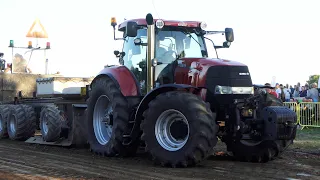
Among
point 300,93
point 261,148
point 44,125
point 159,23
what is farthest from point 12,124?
point 300,93

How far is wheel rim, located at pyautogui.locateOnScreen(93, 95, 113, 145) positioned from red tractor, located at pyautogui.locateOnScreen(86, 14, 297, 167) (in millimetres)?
21

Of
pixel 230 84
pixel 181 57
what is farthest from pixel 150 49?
pixel 230 84

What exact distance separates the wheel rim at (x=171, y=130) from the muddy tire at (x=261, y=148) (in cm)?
140

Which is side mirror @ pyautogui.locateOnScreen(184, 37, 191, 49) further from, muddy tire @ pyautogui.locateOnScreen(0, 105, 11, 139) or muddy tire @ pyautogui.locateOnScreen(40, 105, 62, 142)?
muddy tire @ pyautogui.locateOnScreen(0, 105, 11, 139)

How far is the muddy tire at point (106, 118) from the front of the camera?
888 centimetres

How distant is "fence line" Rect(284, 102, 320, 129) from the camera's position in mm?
16844

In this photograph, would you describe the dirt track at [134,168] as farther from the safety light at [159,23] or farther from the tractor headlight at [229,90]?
the safety light at [159,23]

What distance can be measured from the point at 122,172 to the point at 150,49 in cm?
264

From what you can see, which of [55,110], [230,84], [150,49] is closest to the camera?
[230,84]

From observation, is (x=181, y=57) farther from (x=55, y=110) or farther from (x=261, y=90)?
(x=55, y=110)

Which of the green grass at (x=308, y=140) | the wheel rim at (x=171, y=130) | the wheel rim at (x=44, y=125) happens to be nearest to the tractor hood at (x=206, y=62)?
the wheel rim at (x=171, y=130)

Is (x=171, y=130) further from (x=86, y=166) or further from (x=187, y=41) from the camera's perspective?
(x=187, y=41)

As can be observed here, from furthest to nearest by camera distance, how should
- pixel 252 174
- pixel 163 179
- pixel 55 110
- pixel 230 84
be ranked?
pixel 55 110, pixel 230 84, pixel 252 174, pixel 163 179

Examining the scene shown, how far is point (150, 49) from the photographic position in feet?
29.5
